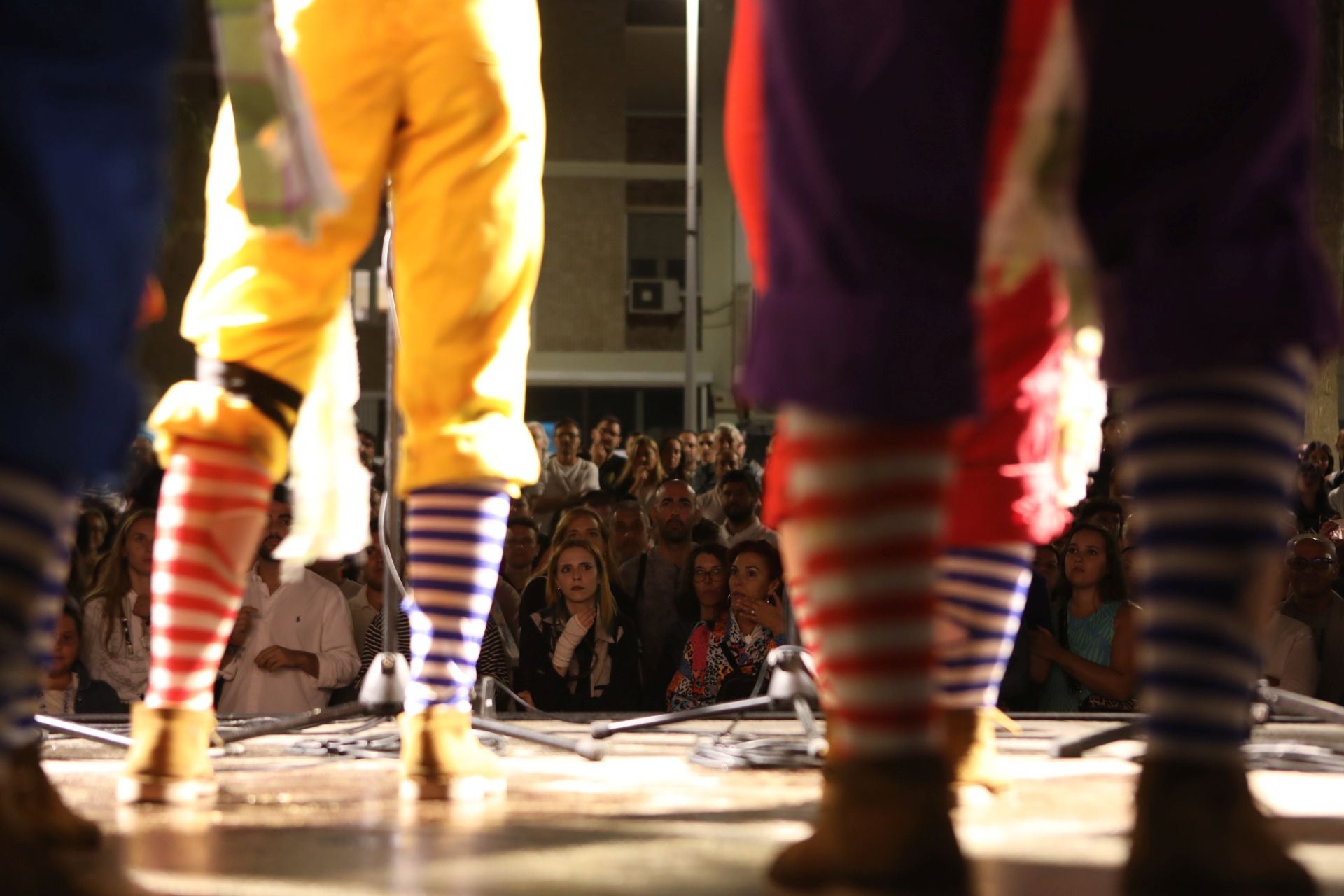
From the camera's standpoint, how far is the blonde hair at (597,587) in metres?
3.82

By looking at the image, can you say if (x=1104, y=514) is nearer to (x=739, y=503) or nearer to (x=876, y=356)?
(x=739, y=503)

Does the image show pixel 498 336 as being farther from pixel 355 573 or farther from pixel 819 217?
pixel 355 573

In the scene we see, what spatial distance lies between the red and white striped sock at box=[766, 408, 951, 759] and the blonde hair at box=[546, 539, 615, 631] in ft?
9.66

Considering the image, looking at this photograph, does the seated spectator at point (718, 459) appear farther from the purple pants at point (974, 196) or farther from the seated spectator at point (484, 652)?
the purple pants at point (974, 196)

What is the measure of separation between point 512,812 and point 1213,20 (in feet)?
2.82

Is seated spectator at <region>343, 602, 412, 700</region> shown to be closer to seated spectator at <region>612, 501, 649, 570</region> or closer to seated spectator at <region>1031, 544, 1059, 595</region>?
seated spectator at <region>612, 501, 649, 570</region>

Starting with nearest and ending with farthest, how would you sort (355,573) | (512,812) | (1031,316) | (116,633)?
(512,812) → (1031,316) → (116,633) → (355,573)

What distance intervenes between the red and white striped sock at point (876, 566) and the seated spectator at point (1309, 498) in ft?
16.3

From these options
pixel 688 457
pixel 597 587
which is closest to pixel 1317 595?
pixel 597 587

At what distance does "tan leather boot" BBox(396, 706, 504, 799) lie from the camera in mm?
1438

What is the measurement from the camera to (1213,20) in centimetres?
90

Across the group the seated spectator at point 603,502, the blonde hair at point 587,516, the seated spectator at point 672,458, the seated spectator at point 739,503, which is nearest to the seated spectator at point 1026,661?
the blonde hair at point 587,516

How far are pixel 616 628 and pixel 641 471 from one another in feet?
7.99

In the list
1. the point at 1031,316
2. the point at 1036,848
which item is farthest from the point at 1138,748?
the point at 1036,848
